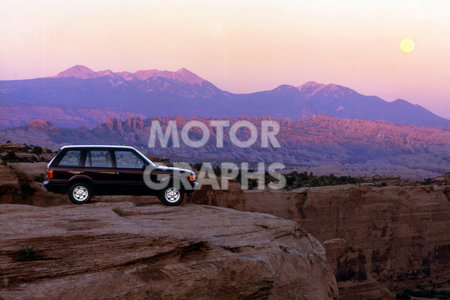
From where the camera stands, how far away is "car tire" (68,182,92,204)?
14.9 metres

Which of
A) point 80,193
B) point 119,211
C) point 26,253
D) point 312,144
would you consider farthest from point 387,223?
point 312,144

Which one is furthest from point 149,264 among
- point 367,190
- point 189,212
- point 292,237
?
point 367,190

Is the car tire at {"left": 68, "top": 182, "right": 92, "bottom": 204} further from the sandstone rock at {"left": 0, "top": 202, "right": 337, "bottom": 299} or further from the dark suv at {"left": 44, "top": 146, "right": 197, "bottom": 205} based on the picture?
the sandstone rock at {"left": 0, "top": 202, "right": 337, "bottom": 299}

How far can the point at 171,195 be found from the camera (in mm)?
15375

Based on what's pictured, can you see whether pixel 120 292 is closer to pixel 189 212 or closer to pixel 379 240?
pixel 189 212

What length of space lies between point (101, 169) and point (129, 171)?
0.77 meters

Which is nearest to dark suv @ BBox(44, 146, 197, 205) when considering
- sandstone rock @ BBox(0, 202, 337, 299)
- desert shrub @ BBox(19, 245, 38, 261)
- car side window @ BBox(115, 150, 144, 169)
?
car side window @ BBox(115, 150, 144, 169)

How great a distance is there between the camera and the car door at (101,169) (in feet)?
49.3

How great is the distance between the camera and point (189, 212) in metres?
14.2

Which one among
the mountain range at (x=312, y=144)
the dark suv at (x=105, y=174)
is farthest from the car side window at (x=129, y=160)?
the mountain range at (x=312, y=144)

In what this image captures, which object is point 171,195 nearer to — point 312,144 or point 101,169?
point 101,169

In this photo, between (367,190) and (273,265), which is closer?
(273,265)

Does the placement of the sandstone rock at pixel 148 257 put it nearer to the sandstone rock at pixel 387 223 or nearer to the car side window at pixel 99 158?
the car side window at pixel 99 158

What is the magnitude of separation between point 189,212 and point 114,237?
12.7ft
